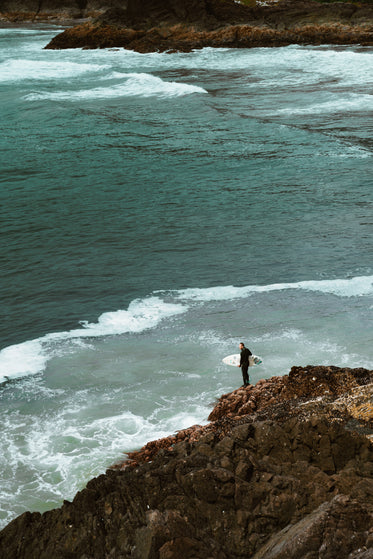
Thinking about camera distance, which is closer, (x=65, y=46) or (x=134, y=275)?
(x=134, y=275)

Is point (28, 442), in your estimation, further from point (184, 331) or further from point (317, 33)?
point (317, 33)

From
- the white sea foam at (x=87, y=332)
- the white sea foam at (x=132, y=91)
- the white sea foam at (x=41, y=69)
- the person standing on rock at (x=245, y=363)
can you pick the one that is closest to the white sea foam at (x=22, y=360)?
the white sea foam at (x=87, y=332)

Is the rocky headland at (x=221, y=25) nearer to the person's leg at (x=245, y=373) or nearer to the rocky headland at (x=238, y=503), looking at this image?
the person's leg at (x=245, y=373)

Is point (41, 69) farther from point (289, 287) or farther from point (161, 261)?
point (289, 287)

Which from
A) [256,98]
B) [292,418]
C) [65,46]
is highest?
[65,46]

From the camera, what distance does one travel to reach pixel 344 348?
16.8 m

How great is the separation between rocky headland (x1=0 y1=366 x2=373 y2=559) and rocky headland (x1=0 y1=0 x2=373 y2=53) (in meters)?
66.9

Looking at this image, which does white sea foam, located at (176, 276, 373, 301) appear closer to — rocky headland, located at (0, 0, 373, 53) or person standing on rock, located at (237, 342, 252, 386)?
person standing on rock, located at (237, 342, 252, 386)

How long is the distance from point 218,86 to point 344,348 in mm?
39628

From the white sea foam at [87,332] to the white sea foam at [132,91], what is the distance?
32.9m

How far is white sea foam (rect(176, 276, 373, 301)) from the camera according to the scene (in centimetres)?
2017

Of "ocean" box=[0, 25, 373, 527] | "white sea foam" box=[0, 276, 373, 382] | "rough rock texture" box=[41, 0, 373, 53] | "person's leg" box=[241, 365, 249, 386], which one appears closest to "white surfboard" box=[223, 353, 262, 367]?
"ocean" box=[0, 25, 373, 527]

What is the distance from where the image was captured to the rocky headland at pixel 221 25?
Result: 247 feet

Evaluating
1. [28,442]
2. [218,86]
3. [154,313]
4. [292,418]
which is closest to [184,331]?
[154,313]
